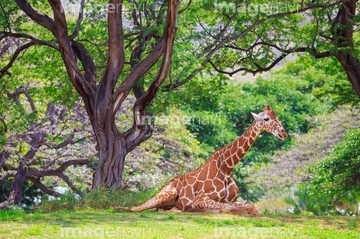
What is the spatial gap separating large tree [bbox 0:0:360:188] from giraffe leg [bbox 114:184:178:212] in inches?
91.2

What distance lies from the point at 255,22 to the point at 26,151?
1053cm

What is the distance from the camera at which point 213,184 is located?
1490 centimetres

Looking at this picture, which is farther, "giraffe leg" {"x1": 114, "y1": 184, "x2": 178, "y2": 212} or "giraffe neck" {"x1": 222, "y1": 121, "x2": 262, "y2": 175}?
"giraffe neck" {"x1": 222, "y1": 121, "x2": 262, "y2": 175}

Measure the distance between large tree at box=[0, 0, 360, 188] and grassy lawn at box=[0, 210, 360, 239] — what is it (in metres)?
3.82

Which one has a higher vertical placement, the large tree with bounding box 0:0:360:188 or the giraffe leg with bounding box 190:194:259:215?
the large tree with bounding box 0:0:360:188

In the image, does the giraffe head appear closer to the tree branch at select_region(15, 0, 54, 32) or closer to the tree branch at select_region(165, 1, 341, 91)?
the tree branch at select_region(165, 1, 341, 91)

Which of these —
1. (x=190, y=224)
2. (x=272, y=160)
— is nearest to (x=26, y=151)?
(x=272, y=160)

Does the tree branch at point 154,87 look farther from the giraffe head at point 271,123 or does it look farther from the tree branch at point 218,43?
the giraffe head at point 271,123

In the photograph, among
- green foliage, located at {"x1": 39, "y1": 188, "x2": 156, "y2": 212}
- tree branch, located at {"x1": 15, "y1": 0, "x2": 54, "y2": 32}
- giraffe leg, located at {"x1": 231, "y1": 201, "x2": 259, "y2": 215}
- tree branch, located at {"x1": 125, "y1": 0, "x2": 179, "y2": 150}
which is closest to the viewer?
giraffe leg, located at {"x1": 231, "y1": 201, "x2": 259, "y2": 215}

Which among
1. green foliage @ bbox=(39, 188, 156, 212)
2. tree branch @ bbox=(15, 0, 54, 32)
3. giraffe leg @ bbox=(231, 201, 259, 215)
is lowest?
giraffe leg @ bbox=(231, 201, 259, 215)

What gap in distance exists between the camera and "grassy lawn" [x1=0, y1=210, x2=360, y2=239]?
11.1 meters

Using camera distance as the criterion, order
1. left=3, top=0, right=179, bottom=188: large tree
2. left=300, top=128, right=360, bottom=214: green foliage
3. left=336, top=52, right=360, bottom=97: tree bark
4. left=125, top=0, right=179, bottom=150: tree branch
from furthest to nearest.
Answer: left=300, top=128, right=360, bottom=214: green foliage
left=336, top=52, right=360, bottom=97: tree bark
left=3, top=0, right=179, bottom=188: large tree
left=125, top=0, right=179, bottom=150: tree branch

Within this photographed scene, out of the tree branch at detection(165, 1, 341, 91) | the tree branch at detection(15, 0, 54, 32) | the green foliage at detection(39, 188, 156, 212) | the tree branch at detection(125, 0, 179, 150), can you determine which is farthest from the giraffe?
the tree branch at detection(15, 0, 54, 32)

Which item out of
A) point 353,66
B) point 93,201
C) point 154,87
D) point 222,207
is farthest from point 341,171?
point 93,201
